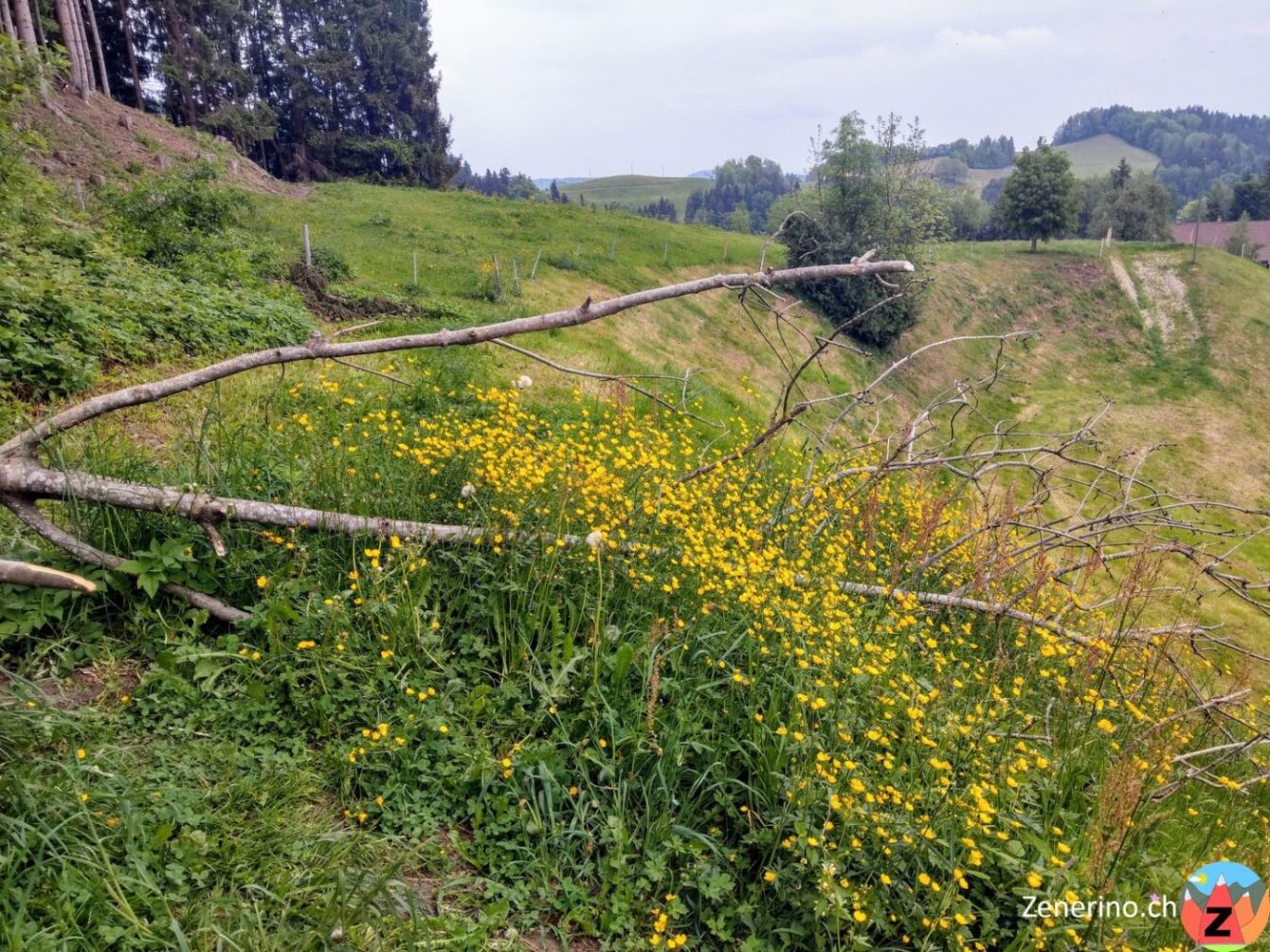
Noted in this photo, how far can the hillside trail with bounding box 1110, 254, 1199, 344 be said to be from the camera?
34.2 metres

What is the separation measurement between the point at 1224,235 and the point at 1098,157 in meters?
119

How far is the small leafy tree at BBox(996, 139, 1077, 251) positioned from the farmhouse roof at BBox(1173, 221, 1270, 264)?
1412 inches

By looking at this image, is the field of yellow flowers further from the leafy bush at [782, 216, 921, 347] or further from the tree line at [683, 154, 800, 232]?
the tree line at [683, 154, 800, 232]

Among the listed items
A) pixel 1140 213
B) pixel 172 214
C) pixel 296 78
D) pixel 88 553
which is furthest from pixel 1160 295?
pixel 296 78

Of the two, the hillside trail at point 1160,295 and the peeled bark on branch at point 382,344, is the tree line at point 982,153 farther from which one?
the peeled bark on branch at point 382,344

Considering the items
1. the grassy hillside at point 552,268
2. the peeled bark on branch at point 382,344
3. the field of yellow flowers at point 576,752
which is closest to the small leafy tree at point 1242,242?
the grassy hillside at point 552,268

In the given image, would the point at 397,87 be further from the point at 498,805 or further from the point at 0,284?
the point at 498,805

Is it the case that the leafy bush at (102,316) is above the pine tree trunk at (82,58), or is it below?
below

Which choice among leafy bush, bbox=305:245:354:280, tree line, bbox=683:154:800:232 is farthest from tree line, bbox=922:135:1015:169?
leafy bush, bbox=305:245:354:280

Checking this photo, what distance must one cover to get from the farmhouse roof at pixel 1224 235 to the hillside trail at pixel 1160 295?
34.8 m

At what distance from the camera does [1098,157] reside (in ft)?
544

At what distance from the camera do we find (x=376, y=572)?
3.71m

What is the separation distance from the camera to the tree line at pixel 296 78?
34.8m

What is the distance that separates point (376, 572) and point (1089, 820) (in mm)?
3607
